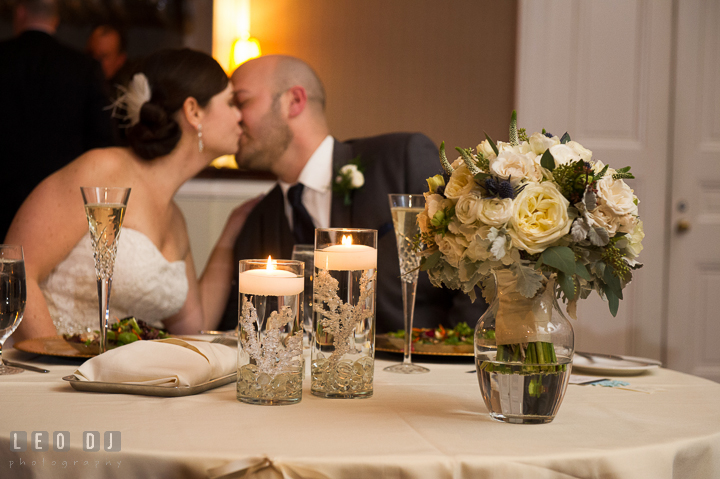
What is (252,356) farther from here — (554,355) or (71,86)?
(71,86)

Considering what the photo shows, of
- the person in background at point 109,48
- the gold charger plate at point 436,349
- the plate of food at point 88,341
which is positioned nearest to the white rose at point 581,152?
the gold charger plate at point 436,349

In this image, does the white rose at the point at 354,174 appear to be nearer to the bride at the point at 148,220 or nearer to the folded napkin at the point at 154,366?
the bride at the point at 148,220

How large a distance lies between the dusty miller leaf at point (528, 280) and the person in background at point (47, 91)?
2.09 meters

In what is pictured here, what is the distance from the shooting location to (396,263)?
2656 millimetres

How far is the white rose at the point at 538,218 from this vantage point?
0.83 meters

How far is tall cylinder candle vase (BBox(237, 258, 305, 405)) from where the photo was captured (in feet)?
3.08

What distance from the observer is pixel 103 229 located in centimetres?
121

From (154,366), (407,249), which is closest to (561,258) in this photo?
(407,249)

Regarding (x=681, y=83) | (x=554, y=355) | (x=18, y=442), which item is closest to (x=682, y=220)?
(x=681, y=83)

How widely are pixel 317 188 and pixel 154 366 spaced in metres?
1.76

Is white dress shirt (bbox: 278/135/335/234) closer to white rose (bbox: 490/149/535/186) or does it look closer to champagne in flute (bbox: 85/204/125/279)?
champagne in flute (bbox: 85/204/125/279)

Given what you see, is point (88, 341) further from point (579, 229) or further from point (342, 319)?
point (579, 229)

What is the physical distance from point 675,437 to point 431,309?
72.0 inches

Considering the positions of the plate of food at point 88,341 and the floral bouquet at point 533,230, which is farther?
the plate of food at point 88,341
